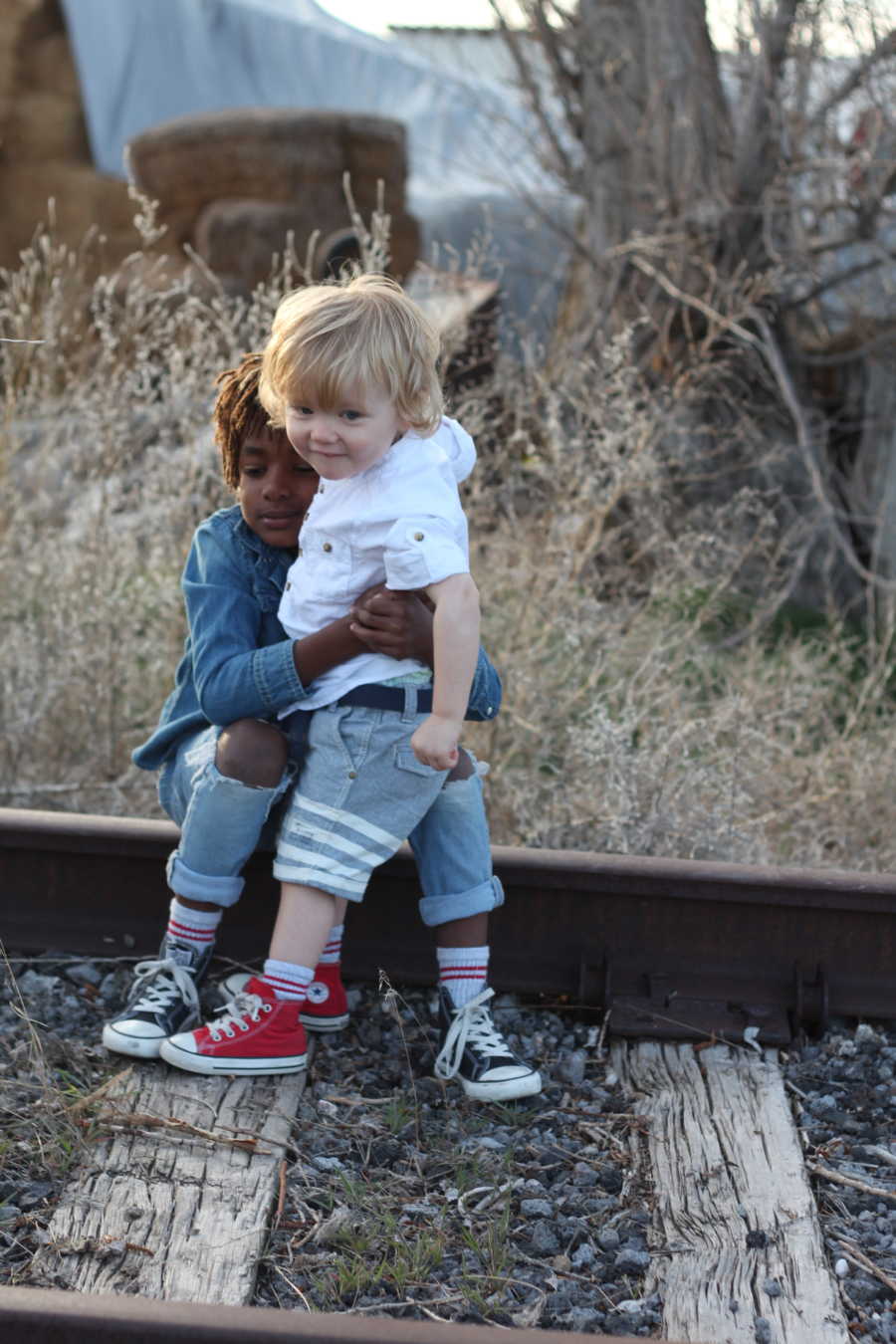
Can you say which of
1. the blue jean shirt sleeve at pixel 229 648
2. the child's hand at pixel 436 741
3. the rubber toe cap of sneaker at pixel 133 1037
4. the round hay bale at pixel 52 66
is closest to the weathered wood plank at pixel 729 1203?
Answer: the child's hand at pixel 436 741

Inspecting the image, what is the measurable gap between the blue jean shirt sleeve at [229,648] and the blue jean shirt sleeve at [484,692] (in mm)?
377

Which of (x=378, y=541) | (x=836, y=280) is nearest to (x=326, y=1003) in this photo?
(x=378, y=541)

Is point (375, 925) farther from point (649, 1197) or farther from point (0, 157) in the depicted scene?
point (0, 157)

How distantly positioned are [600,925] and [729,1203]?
2.77ft

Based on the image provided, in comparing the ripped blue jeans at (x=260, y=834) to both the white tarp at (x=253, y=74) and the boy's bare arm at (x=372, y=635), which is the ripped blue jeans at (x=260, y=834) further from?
the white tarp at (x=253, y=74)

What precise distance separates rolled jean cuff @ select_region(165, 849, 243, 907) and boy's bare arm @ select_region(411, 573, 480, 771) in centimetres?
65

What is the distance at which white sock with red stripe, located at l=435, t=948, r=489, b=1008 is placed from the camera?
287 cm

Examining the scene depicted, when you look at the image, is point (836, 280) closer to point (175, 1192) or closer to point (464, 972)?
point (464, 972)

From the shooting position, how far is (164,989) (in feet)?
9.51

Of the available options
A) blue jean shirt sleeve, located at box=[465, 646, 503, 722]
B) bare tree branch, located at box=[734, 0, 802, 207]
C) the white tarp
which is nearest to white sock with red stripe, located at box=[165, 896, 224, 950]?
blue jean shirt sleeve, located at box=[465, 646, 503, 722]

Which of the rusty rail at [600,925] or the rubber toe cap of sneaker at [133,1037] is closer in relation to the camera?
the rubber toe cap of sneaker at [133,1037]

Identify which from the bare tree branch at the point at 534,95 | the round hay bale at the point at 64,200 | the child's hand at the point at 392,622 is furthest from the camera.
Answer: the round hay bale at the point at 64,200

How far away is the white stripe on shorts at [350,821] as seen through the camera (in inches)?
106

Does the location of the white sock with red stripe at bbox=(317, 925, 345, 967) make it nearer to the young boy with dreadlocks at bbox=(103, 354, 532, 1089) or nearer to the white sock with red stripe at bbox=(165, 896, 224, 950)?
the young boy with dreadlocks at bbox=(103, 354, 532, 1089)
